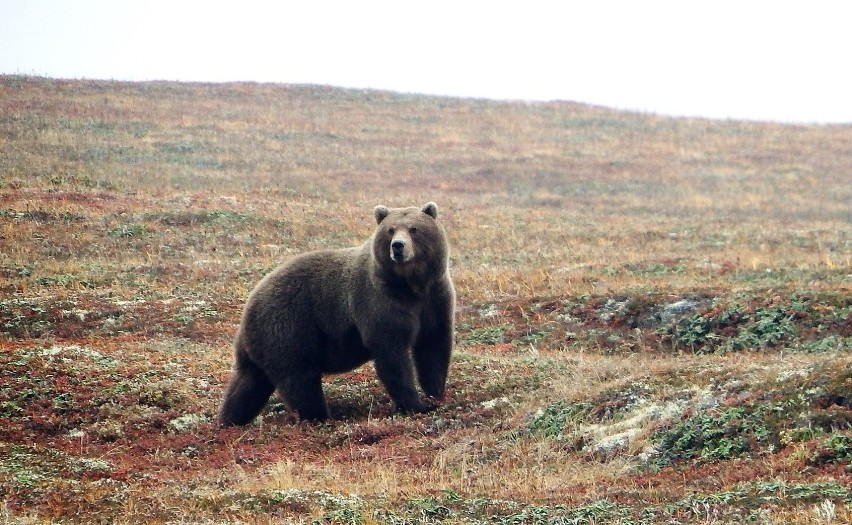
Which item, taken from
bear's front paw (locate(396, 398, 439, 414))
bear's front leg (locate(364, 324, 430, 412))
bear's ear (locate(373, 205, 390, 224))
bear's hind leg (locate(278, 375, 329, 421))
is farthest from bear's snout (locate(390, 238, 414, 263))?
bear's hind leg (locate(278, 375, 329, 421))

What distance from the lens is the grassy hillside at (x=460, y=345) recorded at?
27.7 ft

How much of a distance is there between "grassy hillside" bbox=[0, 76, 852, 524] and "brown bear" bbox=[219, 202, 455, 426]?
20.1 inches

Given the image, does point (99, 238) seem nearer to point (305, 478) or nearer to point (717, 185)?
point (305, 478)

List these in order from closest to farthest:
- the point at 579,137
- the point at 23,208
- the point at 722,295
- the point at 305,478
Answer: the point at 305,478, the point at 722,295, the point at 23,208, the point at 579,137

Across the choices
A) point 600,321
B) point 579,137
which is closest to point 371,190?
point 579,137

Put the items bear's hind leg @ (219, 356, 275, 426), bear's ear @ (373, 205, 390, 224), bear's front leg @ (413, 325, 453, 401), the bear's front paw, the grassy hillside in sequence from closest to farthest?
the grassy hillside
the bear's front paw
bear's front leg @ (413, 325, 453, 401)
bear's hind leg @ (219, 356, 275, 426)
bear's ear @ (373, 205, 390, 224)

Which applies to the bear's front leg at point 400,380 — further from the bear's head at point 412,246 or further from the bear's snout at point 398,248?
the bear's snout at point 398,248

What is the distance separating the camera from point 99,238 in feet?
91.9

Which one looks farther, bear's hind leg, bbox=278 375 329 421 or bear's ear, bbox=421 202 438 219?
bear's ear, bbox=421 202 438 219

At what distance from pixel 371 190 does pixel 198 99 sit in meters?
21.2

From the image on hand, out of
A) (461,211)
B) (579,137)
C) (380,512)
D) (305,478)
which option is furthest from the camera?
(579,137)

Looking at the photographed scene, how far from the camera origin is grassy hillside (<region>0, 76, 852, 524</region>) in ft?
27.7

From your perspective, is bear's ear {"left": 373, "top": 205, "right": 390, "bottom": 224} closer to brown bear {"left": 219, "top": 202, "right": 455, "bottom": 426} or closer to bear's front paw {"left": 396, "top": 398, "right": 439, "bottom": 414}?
brown bear {"left": 219, "top": 202, "right": 455, "bottom": 426}

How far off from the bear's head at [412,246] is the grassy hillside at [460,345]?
170 cm
